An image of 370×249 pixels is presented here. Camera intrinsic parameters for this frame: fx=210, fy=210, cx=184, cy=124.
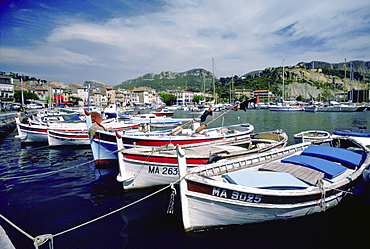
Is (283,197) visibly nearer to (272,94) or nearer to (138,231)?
(138,231)

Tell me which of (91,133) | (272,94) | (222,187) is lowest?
(222,187)

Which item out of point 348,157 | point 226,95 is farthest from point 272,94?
point 348,157

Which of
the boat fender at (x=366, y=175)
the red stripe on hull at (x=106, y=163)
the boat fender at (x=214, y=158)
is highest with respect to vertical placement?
the boat fender at (x=214, y=158)

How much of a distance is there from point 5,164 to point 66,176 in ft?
22.9

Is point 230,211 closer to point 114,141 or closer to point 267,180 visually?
point 267,180

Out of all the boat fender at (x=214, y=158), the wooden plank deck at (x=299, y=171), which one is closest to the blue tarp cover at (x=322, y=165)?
the wooden plank deck at (x=299, y=171)

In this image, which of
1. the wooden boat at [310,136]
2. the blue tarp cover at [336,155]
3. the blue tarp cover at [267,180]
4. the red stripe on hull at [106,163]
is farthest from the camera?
the wooden boat at [310,136]

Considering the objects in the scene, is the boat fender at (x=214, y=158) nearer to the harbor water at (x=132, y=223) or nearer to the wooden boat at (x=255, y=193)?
the wooden boat at (x=255, y=193)

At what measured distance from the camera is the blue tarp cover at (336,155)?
9.27m

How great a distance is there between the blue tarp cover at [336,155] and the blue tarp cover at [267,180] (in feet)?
11.0

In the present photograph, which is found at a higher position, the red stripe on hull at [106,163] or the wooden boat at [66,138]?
the wooden boat at [66,138]

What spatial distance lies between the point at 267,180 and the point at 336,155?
196 inches

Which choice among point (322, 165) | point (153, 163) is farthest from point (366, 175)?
point (153, 163)

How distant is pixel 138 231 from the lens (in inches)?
300
